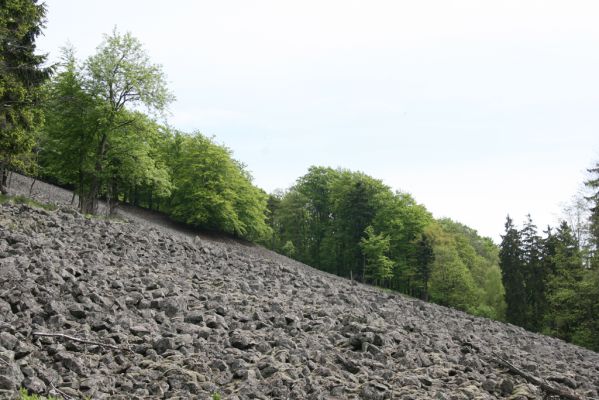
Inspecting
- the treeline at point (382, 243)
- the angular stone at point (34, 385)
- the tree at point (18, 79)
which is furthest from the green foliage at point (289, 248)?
the angular stone at point (34, 385)

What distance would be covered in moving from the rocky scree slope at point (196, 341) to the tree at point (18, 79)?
11.7 metres

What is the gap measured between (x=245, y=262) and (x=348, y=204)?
165 feet

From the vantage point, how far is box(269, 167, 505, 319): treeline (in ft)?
193

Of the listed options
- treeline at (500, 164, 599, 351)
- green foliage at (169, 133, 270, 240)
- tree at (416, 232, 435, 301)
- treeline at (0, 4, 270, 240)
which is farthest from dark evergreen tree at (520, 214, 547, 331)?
treeline at (0, 4, 270, 240)

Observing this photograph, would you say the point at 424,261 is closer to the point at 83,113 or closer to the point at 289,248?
the point at 289,248

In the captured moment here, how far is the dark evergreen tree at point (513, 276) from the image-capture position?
52350mm

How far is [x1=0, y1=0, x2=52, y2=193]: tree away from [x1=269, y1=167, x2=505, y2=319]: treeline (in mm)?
44201

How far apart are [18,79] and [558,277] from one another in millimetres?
45615

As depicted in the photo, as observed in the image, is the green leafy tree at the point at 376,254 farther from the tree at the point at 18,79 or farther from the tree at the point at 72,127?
the tree at the point at 18,79

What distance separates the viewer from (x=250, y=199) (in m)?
61.5

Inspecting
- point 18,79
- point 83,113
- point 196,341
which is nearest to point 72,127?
point 83,113

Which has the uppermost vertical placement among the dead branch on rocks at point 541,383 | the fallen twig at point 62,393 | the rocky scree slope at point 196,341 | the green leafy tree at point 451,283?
the green leafy tree at point 451,283

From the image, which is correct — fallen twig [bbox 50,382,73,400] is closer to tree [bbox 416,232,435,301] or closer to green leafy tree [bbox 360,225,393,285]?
green leafy tree [bbox 360,225,393,285]

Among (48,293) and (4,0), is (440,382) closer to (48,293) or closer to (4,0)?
(48,293)
